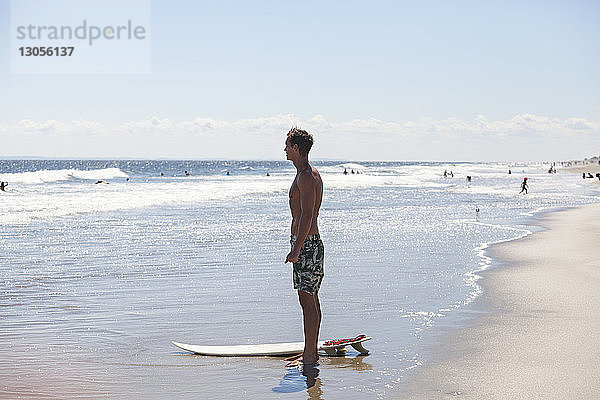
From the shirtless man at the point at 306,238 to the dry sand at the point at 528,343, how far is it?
3.44ft

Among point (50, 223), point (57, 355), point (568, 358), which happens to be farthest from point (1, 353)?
point (50, 223)

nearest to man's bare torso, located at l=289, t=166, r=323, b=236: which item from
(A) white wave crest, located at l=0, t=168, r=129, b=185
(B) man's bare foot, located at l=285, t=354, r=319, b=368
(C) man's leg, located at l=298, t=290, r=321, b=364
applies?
(C) man's leg, located at l=298, t=290, r=321, b=364

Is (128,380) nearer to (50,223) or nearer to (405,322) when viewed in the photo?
(405,322)

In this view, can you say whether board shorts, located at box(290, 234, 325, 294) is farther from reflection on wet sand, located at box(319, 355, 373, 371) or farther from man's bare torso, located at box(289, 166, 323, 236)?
reflection on wet sand, located at box(319, 355, 373, 371)

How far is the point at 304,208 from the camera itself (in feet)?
18.8

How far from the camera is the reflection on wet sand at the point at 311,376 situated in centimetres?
525

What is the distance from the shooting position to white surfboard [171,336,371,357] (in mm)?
6180

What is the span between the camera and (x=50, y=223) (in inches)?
799

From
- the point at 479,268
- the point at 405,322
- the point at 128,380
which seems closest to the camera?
the point at 128,380

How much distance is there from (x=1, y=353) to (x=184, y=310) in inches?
94.6

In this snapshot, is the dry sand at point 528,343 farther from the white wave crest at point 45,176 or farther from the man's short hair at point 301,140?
the white wave crest at point 45,176

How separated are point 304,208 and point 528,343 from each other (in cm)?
267

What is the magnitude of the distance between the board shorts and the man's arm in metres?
0.09

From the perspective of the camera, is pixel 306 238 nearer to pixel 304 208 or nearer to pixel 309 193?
pixel 304 208
